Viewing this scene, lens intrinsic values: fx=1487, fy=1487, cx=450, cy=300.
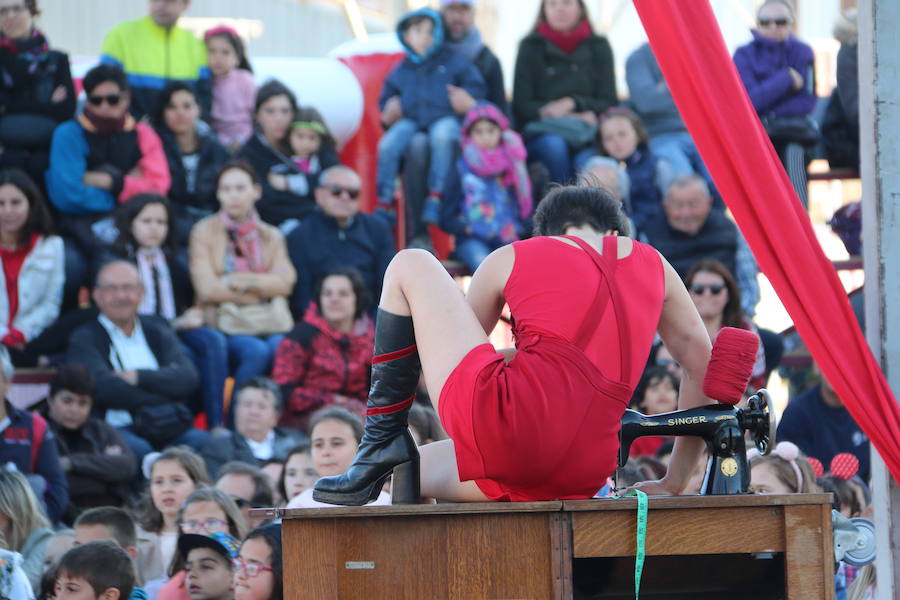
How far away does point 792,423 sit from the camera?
22.6ft

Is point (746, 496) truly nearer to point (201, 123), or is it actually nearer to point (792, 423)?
point (792, 423)

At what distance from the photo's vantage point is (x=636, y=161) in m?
8.64

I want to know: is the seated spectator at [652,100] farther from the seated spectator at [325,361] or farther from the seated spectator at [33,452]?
the seated spectator at [33,452]

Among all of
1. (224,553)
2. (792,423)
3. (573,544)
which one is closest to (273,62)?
(792,423)

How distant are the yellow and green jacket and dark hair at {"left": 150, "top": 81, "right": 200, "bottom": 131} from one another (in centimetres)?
10

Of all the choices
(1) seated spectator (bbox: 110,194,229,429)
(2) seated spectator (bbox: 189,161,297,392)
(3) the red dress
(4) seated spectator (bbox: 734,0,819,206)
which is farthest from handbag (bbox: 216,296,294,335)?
(3) the red dress

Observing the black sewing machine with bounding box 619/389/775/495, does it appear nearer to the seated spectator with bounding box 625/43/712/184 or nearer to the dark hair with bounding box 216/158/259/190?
the dark hair with bounding box 216/158/259/190

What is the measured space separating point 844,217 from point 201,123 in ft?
12.2

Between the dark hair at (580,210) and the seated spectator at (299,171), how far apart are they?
4527 millimetres

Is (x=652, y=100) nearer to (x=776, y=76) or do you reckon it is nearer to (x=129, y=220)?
(x=776, y=76)

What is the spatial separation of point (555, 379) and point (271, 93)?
519 centimetres

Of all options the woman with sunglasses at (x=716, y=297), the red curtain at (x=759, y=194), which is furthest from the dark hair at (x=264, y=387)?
the red curtain at (x=759, y=194)

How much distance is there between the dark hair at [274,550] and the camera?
4801mm

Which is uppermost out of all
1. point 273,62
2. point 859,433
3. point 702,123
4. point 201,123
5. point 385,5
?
point 385,5
